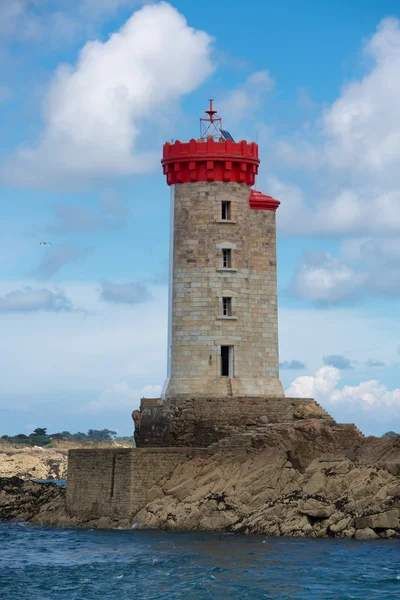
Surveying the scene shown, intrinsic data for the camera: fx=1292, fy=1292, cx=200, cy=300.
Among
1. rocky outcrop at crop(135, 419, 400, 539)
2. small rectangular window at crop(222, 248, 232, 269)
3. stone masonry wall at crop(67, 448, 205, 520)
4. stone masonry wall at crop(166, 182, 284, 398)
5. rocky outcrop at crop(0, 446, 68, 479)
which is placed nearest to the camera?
rocky outcrop at crop(135, 419, 400, 539)

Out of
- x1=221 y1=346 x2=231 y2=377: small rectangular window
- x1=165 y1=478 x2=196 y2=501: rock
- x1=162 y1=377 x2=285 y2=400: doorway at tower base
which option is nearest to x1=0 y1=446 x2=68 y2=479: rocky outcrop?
x1=162 y1=377 x2=285 y2=400: doorway at tower base

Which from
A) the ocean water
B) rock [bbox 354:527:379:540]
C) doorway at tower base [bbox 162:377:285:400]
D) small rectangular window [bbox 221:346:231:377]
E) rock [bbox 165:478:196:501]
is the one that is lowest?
the ocean water

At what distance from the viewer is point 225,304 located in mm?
43156

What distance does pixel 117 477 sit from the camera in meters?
40.0

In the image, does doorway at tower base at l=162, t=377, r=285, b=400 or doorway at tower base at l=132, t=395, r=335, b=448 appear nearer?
doorway at tower base at l=132, t=395, r=335, b=448

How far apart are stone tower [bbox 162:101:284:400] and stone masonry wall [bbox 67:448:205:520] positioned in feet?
10.7

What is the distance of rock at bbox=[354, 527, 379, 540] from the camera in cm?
3544

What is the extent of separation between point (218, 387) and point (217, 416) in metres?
1.28

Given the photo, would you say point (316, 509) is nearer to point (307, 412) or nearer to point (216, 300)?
point (307, 412)

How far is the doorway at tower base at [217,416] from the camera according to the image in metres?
41.5

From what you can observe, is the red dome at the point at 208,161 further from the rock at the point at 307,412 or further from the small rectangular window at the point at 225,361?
the rock at the point at 307,412

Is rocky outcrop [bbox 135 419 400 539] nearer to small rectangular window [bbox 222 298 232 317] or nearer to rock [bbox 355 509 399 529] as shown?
rock [bbox 355 509 399 529]

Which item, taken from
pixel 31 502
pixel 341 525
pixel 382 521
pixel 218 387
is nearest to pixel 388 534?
pixel 382 521

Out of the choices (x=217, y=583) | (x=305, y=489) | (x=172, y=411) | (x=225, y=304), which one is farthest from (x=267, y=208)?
(x=217, y=583)
